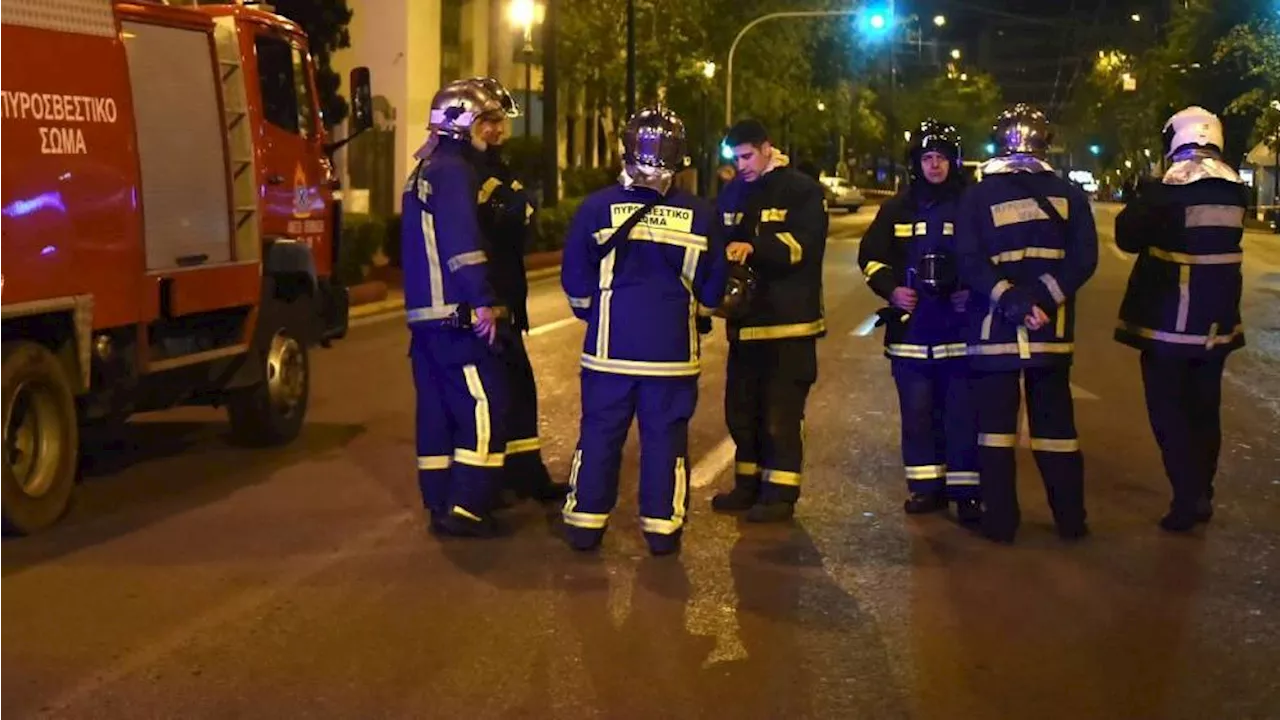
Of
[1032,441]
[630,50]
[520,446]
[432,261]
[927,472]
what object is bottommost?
[927,472]

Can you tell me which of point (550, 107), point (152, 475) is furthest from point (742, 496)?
point (550, 107)

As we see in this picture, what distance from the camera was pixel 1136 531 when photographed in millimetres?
7531

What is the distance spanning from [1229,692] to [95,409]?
560 cm

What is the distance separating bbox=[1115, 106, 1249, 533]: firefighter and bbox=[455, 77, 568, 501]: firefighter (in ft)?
9.22

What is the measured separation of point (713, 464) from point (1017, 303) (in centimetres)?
271

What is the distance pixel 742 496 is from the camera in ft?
25.6

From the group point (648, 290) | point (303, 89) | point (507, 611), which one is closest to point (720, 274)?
point (648, 290)

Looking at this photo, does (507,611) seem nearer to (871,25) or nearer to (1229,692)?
(1229,692)

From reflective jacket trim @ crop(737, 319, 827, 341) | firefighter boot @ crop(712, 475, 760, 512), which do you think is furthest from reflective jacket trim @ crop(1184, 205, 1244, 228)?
firefighter boot @ crop(712, 475, 760, 512)

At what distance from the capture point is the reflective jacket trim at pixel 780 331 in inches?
293

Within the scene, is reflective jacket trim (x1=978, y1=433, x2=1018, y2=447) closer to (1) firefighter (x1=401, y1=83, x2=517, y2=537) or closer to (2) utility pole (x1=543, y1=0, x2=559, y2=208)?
(1) firefighter (x1=401, y1=83, x2=517, y2=537)

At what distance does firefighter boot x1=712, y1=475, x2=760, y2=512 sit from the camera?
7.79 meters

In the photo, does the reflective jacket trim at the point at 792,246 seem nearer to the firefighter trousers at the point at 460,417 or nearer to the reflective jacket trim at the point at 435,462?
the firefighter trousers at the point at 460,417

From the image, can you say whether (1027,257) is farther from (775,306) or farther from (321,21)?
(321,21)
